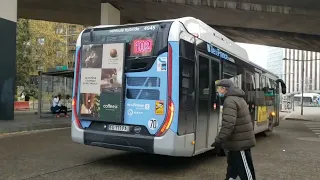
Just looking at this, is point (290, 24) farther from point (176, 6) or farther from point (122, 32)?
point (122, 32)

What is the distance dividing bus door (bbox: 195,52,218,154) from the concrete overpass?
37.1 feet

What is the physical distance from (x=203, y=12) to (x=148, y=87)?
17758mm

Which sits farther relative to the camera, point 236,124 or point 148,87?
point 148,87

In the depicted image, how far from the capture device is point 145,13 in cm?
2516

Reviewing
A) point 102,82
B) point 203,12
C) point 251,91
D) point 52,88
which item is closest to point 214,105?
point 102,82

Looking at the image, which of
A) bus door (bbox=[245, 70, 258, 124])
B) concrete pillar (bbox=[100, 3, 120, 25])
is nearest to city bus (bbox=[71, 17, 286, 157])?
bus door (bbox=[245, 70, 258, 124])

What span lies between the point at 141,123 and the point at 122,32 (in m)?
1.89

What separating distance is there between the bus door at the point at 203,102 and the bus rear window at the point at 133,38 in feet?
3.49

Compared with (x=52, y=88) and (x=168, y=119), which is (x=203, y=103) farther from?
(x=52, y=88)

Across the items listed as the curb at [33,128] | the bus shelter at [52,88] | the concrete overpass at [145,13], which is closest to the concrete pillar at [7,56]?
the concrete overpass at [145,13]

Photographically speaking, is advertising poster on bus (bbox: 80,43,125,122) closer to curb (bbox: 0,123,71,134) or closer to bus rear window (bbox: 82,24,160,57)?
bus rear window (bbox: 82,24,160,57)

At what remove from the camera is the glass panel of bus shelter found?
25.3 feet

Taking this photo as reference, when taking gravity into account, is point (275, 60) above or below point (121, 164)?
above

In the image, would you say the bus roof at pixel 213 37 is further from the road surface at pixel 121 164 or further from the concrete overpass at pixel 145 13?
the concrete overpass at pixel 145 13
